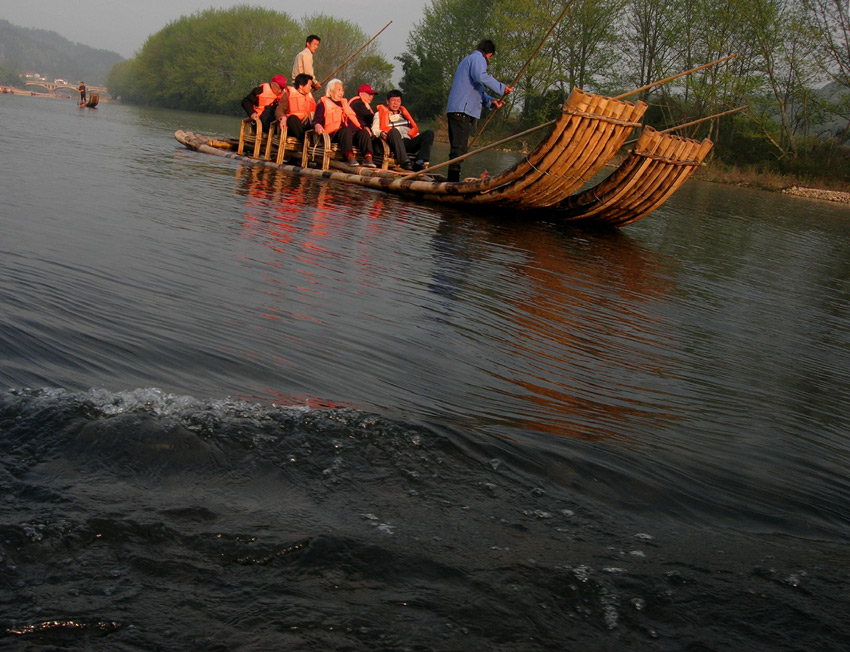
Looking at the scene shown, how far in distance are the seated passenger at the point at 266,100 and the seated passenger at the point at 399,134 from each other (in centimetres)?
214

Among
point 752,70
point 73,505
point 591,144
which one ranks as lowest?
point 73,505

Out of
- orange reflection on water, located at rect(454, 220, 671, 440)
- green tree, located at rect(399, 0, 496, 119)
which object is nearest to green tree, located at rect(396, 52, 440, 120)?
green tree, located at rect(399, 0, 496, 119)

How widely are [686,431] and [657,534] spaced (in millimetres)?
1093

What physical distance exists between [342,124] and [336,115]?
→ 0.18 m

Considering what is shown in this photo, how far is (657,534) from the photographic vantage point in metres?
2.61

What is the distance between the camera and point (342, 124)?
1392 cm

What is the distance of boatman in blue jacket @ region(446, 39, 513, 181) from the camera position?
11.8 m

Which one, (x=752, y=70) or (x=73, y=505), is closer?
(x=73, y=505)

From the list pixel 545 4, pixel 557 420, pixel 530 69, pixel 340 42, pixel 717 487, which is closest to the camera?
pixel 717 487

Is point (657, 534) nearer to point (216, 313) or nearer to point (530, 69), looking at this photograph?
point (216, 313)

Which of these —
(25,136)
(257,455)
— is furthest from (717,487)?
(25,136)

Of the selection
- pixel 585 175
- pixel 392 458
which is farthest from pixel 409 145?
pixel 392 458

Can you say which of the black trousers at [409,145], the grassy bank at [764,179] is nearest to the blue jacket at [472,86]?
the black trousers at [409,145]

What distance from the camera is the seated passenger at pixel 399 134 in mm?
13727
